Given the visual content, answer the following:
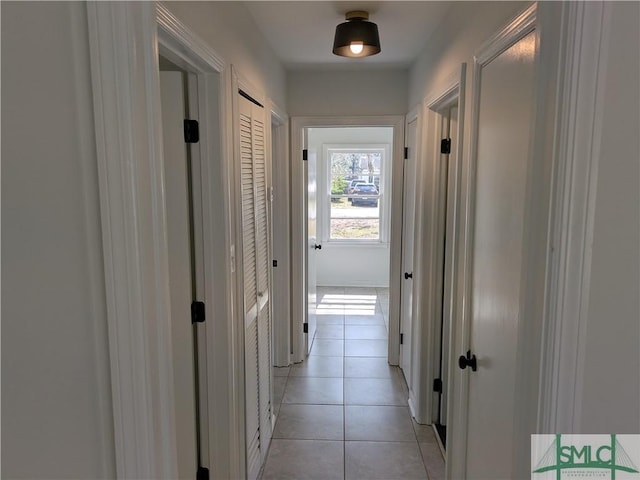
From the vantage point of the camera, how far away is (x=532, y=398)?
1.07 meters

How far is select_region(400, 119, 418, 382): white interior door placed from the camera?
3314mm

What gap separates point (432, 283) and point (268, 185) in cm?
119

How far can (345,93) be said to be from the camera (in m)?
3.67

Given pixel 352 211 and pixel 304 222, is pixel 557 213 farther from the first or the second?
pixel 352 211

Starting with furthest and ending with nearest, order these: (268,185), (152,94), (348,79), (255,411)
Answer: (348,79) → (268,185) → (255,411) → (152,94)

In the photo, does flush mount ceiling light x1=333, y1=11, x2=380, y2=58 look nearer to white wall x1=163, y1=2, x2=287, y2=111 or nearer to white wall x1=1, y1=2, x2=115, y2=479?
white wall x1=163, y1=2, x2=287, y2=111

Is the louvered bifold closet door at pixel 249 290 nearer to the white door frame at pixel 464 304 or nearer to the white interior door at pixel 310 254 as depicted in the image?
the white door frame at pixel 464 304

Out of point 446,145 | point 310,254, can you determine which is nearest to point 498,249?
point 446,145

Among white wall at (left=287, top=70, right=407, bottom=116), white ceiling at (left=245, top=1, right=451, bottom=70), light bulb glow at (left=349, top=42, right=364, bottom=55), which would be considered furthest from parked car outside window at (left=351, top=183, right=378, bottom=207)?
light bulb glow at (left=349, top=42, right=364, bottom=55)

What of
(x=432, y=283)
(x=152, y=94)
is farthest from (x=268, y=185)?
(x=152, y=94)

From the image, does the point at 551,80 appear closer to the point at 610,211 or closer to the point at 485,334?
the point at 610,211

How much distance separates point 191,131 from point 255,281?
0.94 metres

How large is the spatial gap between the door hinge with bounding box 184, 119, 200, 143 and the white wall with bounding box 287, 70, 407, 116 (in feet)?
6.40

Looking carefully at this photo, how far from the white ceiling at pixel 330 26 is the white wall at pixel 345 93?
9.5 inches
